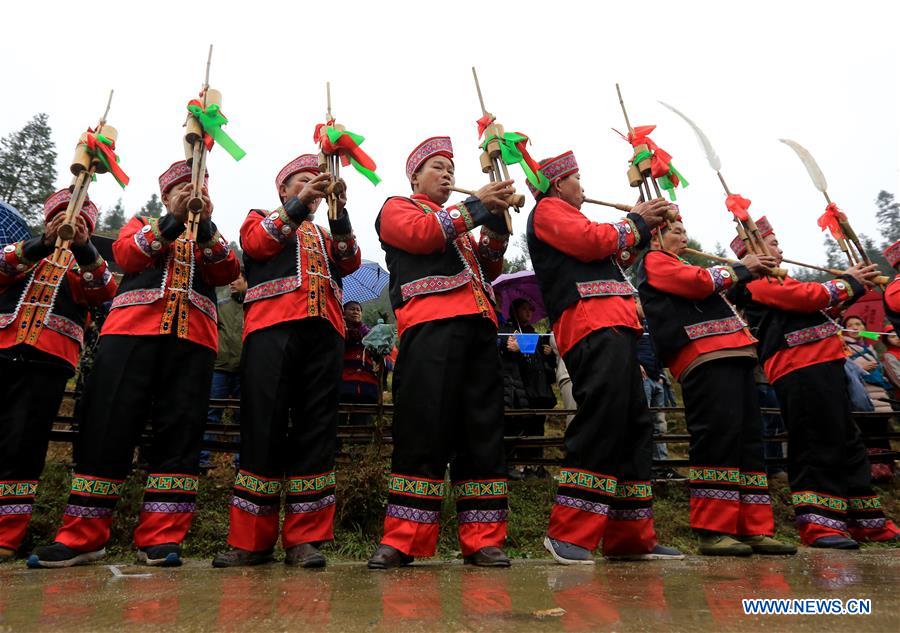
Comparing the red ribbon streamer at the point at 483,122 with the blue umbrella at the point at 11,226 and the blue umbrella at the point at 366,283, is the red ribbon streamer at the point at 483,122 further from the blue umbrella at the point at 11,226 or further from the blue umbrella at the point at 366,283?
the blue umbrella at the point at 366,283

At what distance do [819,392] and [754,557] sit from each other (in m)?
1.26

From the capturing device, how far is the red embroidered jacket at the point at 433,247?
283 centimetres

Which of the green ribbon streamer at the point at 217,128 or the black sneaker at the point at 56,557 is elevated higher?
the green ribbon streamer at the point at 217,128

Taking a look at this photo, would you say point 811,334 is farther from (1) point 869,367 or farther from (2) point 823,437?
(1) point 869,367

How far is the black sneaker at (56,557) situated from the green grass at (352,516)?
1.60ft

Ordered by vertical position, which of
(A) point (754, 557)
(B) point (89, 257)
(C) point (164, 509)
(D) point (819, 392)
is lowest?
(A) point (754, 557)

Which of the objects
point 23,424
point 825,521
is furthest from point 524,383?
point 23,424

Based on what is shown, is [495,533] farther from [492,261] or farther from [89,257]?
[89,257]

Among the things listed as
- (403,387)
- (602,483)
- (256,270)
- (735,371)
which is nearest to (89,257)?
(256,270)

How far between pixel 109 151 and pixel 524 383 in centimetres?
370

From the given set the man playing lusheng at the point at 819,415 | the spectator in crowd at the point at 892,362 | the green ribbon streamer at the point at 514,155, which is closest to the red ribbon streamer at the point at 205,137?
the green ribbon streamer at the point at 514,155

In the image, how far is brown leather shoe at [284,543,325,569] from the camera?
8.30 feet

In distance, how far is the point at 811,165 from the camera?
15.1 ft

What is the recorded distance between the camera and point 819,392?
3.69m
